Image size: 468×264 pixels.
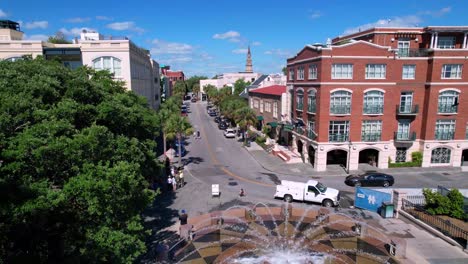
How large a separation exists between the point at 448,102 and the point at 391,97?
652 cm

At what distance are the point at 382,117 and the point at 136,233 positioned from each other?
1191 inches

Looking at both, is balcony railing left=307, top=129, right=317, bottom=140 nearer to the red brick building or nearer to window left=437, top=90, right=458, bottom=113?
the red brick building

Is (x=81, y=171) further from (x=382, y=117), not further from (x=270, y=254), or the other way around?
(x=382, y=117)

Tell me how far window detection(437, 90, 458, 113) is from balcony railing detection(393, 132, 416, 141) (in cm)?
377

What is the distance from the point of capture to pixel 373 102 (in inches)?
1357

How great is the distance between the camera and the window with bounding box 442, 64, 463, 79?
112 ft

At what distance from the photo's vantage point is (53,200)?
33.1ft

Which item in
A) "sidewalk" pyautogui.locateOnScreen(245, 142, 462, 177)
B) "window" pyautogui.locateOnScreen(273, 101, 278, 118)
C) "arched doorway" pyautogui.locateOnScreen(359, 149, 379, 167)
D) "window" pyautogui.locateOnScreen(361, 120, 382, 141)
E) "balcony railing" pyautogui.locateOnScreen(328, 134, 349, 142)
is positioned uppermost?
"window" pyautogui.locateOnScreen(273, 101, 278, 118)

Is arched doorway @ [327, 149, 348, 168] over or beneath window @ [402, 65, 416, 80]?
beneath

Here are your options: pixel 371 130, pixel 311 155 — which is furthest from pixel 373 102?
pixel 311 155

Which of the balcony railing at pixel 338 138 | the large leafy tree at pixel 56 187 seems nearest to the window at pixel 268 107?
the balcony railing at pixel 338 138

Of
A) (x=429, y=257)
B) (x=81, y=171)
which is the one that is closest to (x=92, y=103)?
(x=81, y=171)

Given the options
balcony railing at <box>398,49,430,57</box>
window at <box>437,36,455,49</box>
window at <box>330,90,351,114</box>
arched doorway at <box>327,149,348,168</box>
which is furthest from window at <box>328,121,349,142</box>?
window at <box>437,36,455,49</box>

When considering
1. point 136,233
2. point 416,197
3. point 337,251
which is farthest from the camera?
point 416,197
